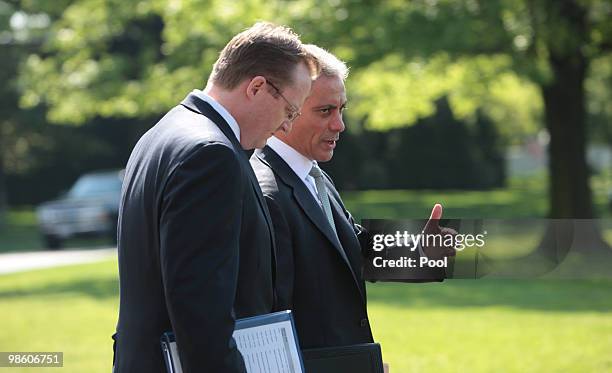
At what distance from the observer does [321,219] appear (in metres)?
3.62

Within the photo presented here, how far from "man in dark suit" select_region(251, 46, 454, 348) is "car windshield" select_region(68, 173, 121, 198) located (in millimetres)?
21717

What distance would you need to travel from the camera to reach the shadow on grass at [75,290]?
49.9 feet

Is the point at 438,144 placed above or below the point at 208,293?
above

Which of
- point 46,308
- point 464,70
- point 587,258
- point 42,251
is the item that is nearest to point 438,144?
point 42,251

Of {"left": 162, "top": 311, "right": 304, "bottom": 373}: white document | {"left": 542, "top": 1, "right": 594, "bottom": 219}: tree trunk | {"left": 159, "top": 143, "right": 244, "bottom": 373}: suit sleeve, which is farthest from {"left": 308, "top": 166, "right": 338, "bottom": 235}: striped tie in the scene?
{"left": 542, "top": 1, "right": 594, "bottom": 219}: tree trunk

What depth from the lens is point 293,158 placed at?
380 centimetres

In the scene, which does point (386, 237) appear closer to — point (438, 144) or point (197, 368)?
point (197, 368)

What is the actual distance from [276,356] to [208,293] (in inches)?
15.0

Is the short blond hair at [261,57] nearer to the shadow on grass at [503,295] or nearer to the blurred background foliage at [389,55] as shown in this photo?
the shadow on grass at [503,295]

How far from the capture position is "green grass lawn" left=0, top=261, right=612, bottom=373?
9125 mm

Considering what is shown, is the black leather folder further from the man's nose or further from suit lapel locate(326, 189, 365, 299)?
the man's nose

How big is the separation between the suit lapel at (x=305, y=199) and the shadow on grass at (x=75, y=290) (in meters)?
11.3

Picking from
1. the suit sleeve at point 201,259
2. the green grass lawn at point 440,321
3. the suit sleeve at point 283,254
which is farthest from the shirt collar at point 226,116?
the green grass lawn at point 440,321

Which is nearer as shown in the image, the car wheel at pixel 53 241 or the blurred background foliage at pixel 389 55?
the blurred background foliage at pixel 389 55
